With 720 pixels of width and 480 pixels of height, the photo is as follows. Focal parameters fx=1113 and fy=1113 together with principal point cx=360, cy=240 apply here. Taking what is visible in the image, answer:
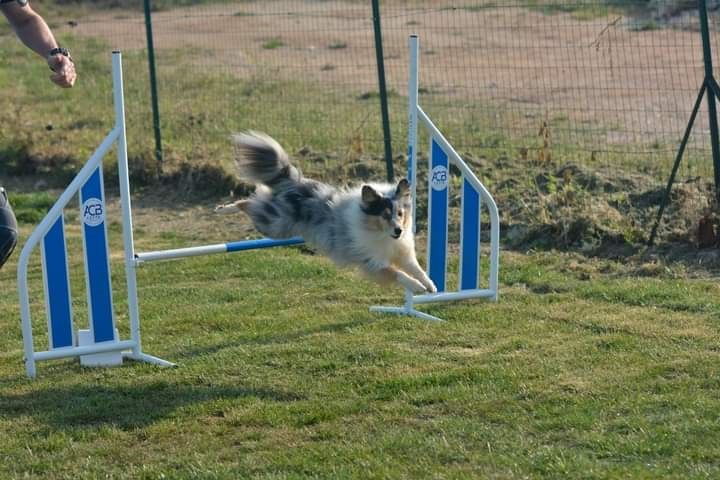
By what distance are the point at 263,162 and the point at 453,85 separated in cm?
911

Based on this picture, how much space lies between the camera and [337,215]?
671cm

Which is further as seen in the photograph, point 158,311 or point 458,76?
point 458,76

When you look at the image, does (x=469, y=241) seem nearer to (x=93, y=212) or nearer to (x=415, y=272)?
(x=415, y=272)

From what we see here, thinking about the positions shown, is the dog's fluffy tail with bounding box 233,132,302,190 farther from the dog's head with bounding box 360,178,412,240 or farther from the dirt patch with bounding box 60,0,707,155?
the dirt patch with bounding box 60,0,707,155

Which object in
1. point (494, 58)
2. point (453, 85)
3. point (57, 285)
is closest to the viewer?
point (57, 285)

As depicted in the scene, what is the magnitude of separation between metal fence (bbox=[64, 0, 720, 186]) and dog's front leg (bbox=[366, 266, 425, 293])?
3.42 meters

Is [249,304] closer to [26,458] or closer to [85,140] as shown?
[26,458]

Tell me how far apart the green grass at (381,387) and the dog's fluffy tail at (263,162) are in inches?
33.9

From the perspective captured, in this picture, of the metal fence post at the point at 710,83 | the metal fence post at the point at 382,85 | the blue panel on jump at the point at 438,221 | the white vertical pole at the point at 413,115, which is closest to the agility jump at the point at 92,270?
the white vertical pole at the point at 413,115

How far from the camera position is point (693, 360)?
582 centimetres

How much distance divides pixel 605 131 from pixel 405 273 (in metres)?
5.53

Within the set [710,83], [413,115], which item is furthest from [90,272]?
[710,83]

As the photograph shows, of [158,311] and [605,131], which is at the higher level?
[605,131]

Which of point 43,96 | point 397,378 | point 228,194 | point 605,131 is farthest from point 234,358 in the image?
point 43,96
